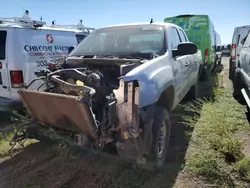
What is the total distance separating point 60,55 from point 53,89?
3.34 metres

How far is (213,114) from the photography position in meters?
4.25

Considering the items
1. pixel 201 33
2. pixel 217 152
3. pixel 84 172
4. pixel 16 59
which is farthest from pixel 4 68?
pixel 201 33

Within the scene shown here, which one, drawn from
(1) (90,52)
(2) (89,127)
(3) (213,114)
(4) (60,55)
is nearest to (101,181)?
(2) (89,127)

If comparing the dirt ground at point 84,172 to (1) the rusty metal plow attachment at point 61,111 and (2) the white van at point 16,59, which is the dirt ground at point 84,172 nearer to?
(1) the rusty metal plow attachment at point 61,111

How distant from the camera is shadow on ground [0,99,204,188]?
9.73ft

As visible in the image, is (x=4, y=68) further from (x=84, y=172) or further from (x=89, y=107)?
(x=89, y=107)

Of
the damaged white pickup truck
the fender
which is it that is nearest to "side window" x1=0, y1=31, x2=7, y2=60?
the damaged white pickup truck

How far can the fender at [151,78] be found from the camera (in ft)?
8.39

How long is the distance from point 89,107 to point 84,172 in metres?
1.24

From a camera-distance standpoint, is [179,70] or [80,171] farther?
[179,70]

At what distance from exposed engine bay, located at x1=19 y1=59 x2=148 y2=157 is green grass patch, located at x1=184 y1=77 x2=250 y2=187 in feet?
3.71

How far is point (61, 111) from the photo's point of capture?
265 cm

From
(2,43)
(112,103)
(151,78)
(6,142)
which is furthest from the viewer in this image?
(2,43)

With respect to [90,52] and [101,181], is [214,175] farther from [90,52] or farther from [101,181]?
[90,52]
